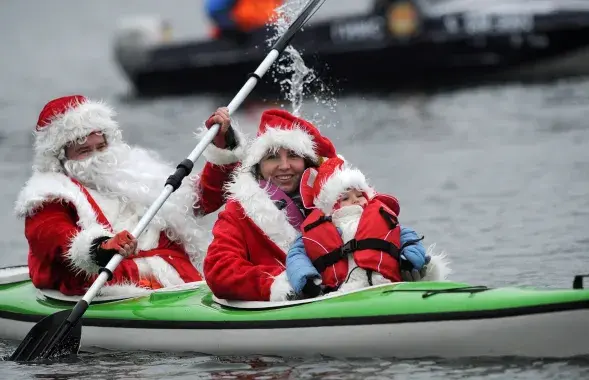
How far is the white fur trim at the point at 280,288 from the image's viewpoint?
24.7ft

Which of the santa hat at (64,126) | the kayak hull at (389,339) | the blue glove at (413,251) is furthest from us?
the santa hat at (64,126)

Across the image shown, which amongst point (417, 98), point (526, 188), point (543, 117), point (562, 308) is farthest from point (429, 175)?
point (562, 308)

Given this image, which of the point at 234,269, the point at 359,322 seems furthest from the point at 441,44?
the point at 359,322

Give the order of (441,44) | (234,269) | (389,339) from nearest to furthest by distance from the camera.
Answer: (389,339), (234,269), (441,44)

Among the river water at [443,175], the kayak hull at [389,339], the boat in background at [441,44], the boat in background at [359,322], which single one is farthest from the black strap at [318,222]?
the boat in background at [441,44]

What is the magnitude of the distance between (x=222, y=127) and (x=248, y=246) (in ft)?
2.46

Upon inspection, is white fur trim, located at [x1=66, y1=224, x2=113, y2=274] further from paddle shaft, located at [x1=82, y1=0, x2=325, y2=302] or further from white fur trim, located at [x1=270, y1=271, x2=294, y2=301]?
white fur trim, located at [x1=270, y1=271, x2=294, y2=301]

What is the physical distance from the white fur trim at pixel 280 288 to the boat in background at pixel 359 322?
2.1 inches

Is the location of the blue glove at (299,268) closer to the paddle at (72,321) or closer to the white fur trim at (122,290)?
the paddle at (72,321)

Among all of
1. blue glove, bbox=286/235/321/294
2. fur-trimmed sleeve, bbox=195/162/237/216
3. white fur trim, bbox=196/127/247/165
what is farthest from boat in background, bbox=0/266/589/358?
white fur trim, bbox=196/127/247/165

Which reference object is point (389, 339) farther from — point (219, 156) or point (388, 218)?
point (219, 156)

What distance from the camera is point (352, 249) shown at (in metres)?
7.39

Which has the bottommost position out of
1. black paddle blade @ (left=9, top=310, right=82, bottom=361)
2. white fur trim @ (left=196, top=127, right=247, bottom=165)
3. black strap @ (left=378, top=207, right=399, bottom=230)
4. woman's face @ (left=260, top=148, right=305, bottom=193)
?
black paddle blade @ (left=9, top=310, right=82, bottom=361)

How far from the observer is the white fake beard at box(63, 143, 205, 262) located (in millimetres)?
8469
